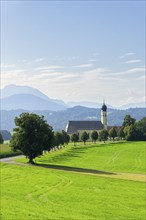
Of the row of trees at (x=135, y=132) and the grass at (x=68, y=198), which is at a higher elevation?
the row of trees at (x=135, y=132)

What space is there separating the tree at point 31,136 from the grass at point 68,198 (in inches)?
754

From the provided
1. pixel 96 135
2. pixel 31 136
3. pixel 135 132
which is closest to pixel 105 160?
pixel 31 136

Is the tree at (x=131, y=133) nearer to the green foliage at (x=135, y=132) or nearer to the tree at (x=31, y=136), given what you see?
the green foliage at (x=135, y=132)

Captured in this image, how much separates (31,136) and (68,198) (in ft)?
138

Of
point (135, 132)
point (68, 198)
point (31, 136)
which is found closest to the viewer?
point (68, 198)

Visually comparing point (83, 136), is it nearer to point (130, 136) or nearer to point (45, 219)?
point (130, 136)

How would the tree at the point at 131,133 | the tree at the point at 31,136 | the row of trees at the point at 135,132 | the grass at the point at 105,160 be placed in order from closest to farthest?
the grass at the point at 105,160 → the tree at the point at 31,136 → the tree at the point at 131,133 → the row of trees at the point at 135,132

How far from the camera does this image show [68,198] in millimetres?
36781

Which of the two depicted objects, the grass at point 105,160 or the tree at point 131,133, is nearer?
the grass at point 105,160

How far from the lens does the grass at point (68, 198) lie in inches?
1115

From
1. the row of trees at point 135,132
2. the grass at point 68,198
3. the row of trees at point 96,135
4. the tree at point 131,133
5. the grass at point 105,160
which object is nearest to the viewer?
the grass at point 68,198

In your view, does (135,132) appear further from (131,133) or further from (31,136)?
(31,136)

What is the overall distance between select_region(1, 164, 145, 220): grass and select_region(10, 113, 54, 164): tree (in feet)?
62.9

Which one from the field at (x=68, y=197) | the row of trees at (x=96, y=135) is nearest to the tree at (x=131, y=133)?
the row of trees at (x=96, y=135)
